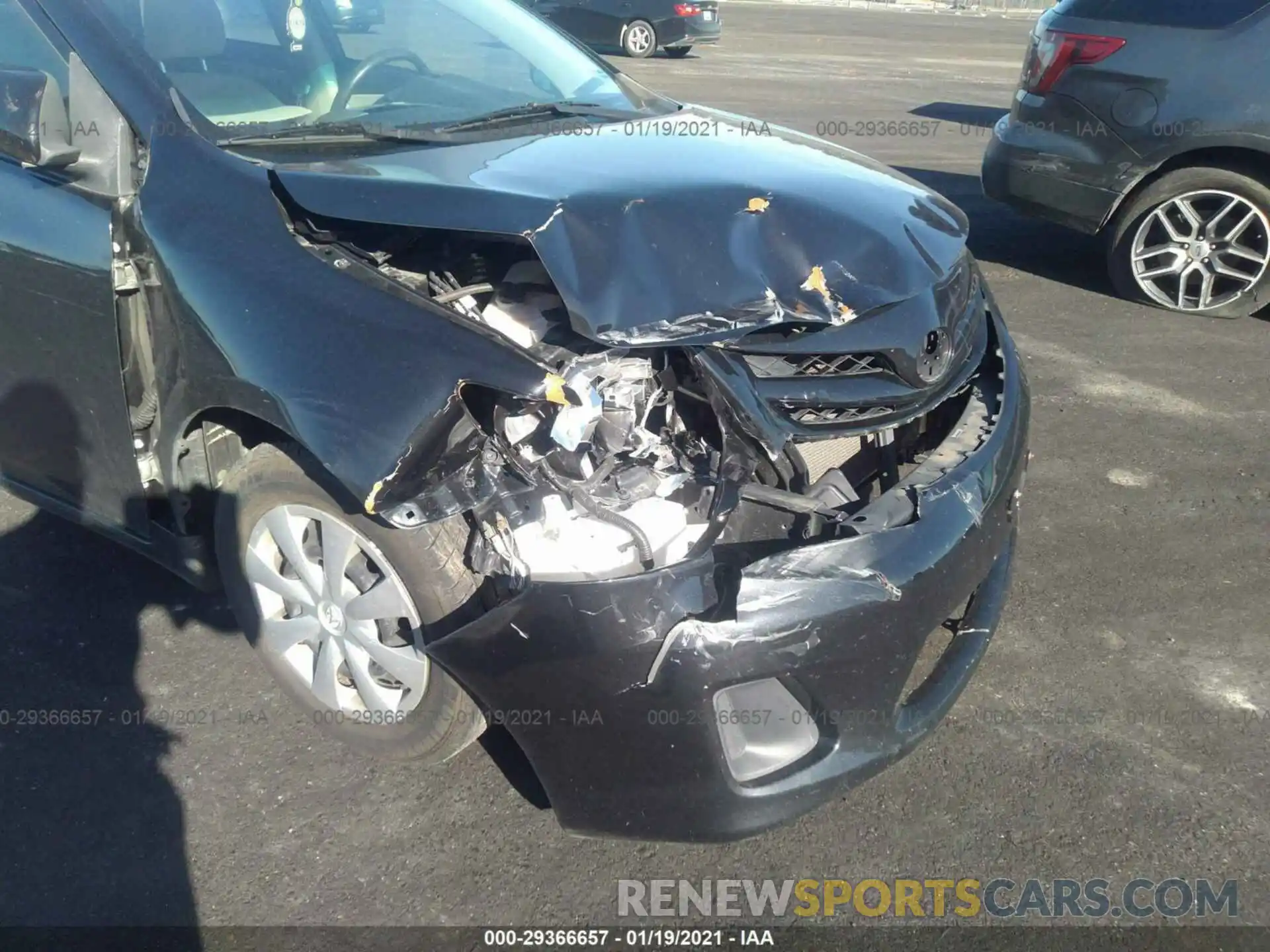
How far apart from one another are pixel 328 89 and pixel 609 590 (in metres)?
2.00

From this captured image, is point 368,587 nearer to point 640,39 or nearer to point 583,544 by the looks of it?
point 583,544

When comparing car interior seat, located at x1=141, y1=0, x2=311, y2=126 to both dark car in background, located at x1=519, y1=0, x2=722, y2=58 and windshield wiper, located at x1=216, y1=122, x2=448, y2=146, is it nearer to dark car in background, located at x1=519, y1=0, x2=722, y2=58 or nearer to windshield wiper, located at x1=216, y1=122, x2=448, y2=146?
windshield wiper, located at x1=216, y1=122, x2=448, y2=146

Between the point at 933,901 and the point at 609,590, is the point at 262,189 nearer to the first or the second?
the point at 609,590

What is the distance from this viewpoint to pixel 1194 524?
3.74 m

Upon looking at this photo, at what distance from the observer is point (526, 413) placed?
224cm

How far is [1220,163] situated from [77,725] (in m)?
5.59

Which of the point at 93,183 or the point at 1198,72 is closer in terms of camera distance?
the point at 93,183

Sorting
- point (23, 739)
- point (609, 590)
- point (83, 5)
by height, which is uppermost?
point (83, 5)

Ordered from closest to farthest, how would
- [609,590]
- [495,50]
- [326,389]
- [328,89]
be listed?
[609,590], [326,389], [328,89], [495,50]

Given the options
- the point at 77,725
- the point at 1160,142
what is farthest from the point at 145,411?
the point at 1160,142

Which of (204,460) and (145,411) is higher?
(145,411)

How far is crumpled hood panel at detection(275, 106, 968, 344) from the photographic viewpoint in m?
2.30

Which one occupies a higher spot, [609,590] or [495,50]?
[495,50]

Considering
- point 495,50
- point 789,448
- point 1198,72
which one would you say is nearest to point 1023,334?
point 1198,72
